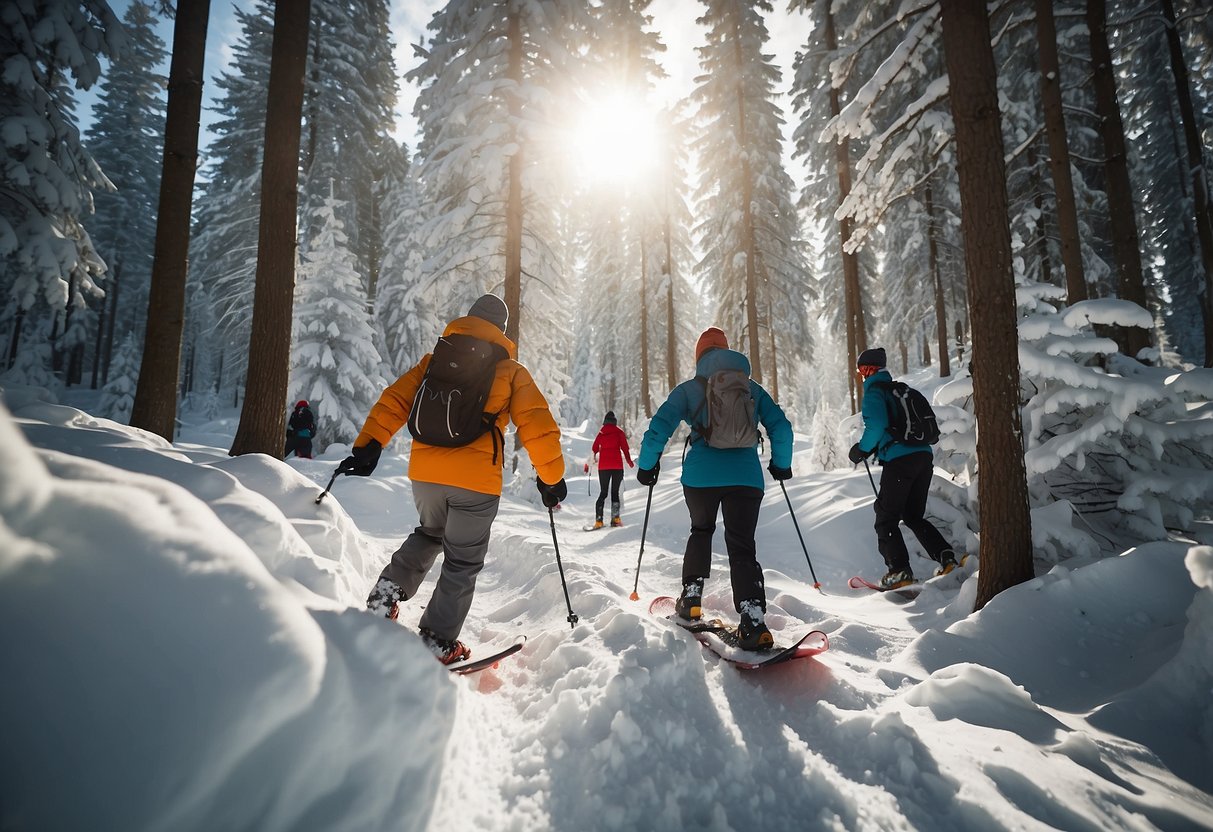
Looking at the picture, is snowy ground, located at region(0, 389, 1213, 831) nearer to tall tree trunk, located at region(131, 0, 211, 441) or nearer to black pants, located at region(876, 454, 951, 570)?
black pants, located at region(876, 454, 951, 570)

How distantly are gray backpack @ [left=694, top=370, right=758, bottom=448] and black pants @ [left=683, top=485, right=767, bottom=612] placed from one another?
343mm

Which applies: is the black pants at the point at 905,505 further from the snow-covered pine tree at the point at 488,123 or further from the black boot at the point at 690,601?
the snow-covered pine tree at the point at 488,123

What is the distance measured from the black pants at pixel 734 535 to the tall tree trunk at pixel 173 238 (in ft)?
20.3

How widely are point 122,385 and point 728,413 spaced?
119 feet

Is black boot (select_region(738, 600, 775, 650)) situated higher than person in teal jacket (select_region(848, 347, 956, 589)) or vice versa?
person in teal jacket (select_region(848, 347, 956, 589))

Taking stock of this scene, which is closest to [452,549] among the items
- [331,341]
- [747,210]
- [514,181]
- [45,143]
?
[514,181]

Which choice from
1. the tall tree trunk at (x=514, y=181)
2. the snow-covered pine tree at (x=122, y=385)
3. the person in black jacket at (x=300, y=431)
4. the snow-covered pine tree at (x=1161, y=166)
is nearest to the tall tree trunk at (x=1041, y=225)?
the snow-covered pine tree at (x=1161, y=166)

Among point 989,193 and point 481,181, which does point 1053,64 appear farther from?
point 481,181

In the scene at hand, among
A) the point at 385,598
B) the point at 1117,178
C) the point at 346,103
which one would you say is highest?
the point at 346,103

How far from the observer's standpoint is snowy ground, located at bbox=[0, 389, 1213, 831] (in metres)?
1.20

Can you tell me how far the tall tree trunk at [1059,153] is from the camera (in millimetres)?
6723

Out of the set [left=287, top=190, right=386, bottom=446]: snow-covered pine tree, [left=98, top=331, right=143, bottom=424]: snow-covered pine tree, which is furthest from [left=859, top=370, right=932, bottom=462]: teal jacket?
[left=98, top=331, right=143, bottom=424]: snow-covered pine tree

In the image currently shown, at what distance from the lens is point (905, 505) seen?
4969mm

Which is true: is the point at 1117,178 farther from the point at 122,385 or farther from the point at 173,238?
the point at 122,385
